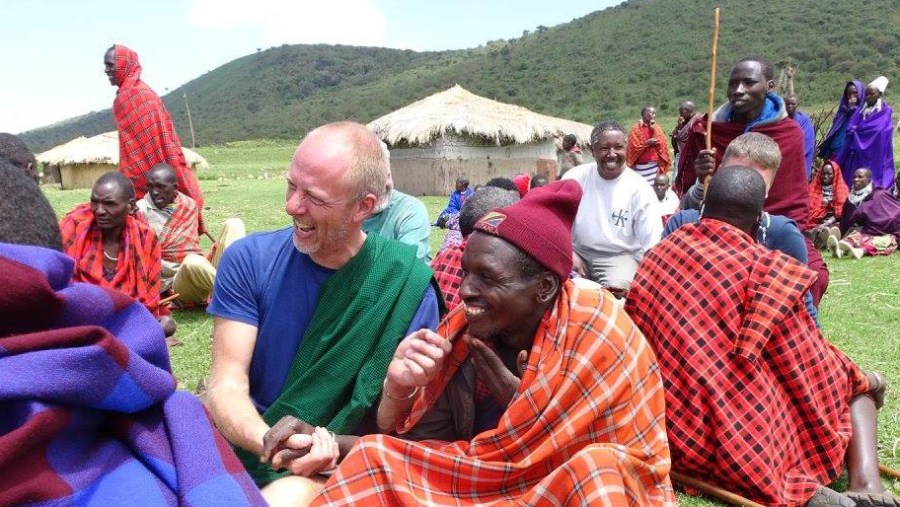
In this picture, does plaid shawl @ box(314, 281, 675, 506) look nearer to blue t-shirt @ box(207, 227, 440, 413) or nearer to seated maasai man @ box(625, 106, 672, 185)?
blue t-shirt @ box(207, 227, 440, 413)

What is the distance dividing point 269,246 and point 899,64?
170 feet

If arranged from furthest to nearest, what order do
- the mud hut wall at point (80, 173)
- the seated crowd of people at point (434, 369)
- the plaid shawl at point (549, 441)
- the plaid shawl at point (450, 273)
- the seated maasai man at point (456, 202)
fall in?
the mud hut wall at point (80, 173) < the seated maasai man at point (456, 202) < the plaid shawl at point (450, 273) < the plaid shawl at point (549, 441) < the seated crowd of people at point (434, 369)

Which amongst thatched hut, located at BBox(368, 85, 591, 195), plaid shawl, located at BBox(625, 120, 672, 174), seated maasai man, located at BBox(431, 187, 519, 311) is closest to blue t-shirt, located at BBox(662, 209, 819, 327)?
seated maasai man, located at BBox(431, 187, 519, 311)

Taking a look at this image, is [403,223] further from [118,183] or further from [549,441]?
[118,183]

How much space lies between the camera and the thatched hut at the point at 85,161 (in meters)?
27.8

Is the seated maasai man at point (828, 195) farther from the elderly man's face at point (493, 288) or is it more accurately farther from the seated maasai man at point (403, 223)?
the elderly man's face at point (493, 288)

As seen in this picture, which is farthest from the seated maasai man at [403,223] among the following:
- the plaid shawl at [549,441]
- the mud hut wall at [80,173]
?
the mud hut wall at [80,173]

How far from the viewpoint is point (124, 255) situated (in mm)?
5570

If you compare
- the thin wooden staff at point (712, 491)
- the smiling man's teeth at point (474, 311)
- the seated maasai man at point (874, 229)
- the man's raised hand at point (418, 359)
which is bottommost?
the seated maasai man at point (874, 229)

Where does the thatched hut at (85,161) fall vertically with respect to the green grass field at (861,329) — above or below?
above

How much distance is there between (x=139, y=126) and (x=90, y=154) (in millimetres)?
24169

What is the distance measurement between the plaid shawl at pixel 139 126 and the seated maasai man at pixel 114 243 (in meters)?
1.28

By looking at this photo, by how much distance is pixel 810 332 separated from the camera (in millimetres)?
3213

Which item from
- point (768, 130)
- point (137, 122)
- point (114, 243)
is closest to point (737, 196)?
point (768, 130)
